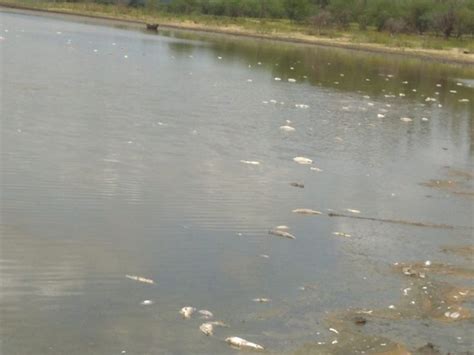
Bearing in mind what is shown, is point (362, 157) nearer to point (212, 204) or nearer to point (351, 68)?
point (212, 204)

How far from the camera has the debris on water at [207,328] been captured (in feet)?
27.6

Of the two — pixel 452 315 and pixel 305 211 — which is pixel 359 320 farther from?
pixel 305 211

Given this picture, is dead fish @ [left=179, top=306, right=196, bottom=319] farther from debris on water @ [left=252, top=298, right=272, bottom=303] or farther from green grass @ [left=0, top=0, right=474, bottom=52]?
green grass @ [left=0, top=0, right=474, bottom=52]

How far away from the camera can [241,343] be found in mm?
8227

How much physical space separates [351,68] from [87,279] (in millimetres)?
43517

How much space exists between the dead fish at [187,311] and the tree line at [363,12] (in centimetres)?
8922

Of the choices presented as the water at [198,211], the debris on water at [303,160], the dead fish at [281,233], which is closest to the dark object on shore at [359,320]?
the water at [198,211]

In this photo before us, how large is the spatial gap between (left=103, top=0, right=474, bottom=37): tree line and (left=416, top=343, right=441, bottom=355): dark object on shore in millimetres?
89408

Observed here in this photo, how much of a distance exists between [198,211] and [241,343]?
4809mm

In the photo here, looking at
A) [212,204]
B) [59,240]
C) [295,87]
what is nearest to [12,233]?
[59,240]

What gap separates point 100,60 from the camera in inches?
1426

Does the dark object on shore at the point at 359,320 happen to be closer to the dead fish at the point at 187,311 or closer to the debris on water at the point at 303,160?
the dead fish at the point at 187,311

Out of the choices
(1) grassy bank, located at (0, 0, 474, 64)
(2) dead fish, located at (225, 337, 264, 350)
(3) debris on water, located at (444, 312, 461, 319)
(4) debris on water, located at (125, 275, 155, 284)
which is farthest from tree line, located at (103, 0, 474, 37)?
(2) dead fish, located at (225, 337, 264, 350)

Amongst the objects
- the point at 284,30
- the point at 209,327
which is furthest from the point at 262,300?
the point at 284,30
